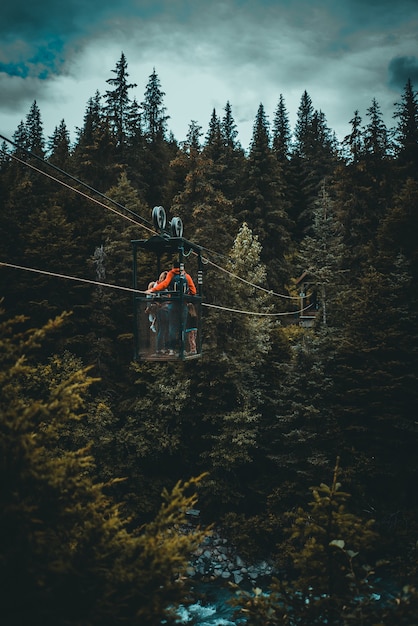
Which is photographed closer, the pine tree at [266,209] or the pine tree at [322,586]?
the pine tree at [322,586]

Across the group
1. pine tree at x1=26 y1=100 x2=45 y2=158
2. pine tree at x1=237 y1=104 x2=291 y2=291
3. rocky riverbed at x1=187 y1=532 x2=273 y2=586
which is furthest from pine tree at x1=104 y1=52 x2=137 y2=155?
rocky riverbed at x1=187 y1=532 x2=273 y2=586

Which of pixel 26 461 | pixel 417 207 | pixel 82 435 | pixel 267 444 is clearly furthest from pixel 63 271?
pixel 26 461

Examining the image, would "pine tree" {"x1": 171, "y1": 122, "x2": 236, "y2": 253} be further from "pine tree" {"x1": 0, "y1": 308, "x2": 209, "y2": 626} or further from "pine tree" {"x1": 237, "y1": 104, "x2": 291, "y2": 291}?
"pine tree" {"x1": 0, "y1": 308, "x2": 209, "y2": 626}

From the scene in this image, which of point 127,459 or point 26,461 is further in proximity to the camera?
point 127,459

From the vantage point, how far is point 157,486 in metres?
22.7

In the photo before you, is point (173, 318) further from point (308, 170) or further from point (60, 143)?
point (60, 143)

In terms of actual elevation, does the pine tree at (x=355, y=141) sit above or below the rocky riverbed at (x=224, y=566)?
above

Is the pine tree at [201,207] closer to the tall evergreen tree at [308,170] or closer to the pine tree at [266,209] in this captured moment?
the pine tree at [266,209]

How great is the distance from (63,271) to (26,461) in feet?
69.1

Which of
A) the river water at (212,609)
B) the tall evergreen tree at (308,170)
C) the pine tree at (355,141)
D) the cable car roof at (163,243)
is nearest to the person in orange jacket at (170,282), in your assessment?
the cable car roof at (163,243)

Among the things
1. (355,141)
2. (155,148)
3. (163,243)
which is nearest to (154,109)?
(155,148)

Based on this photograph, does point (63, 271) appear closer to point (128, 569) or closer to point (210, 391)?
point (210, 391)

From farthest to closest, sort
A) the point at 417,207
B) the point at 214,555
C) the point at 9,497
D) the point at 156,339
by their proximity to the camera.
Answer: the point at 417,207 < the point at 214,555 < the point at 156,339 < the point at 9,497

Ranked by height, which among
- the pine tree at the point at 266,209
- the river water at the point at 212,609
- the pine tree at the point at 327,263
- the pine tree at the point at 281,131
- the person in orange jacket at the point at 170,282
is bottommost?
the river water at the point at 212,609
